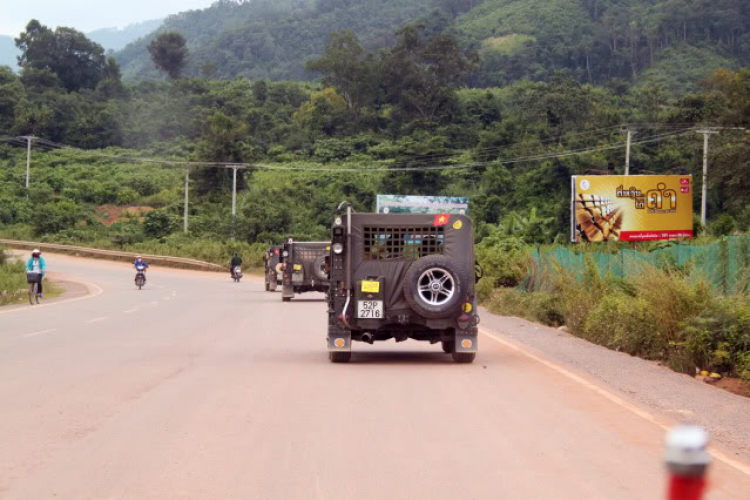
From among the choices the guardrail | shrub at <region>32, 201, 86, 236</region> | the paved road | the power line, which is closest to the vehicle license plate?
the paved road

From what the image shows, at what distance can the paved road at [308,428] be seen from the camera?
6.56 meters

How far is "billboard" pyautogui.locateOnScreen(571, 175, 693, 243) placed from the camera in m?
40.7

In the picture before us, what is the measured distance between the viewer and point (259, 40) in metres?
188

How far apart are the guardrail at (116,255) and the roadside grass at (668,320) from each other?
1826 inches

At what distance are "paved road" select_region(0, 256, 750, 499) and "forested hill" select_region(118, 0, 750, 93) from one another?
9956cm

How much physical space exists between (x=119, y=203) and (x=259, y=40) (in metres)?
111

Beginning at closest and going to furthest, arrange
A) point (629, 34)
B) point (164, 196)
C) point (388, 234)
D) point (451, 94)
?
1. point (388, 234)
2. point (164, 196)
3. point (451, 94)
4. point (629, 34)

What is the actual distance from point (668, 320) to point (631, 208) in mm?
26774

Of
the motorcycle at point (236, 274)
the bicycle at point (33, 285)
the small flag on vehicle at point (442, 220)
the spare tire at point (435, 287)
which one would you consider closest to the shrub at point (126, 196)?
the motorcycle at point (236, 274)

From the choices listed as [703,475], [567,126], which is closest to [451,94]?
[567,126]

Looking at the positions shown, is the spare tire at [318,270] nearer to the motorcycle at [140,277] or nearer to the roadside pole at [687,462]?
the motorcycle at [140,277]

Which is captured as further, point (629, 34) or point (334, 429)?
point (629, 34)

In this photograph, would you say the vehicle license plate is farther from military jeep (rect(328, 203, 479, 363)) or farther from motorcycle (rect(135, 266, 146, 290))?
motorcycle (rect(135, 266, 146, 290))

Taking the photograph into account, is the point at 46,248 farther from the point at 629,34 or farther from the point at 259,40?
the point at 259,40
